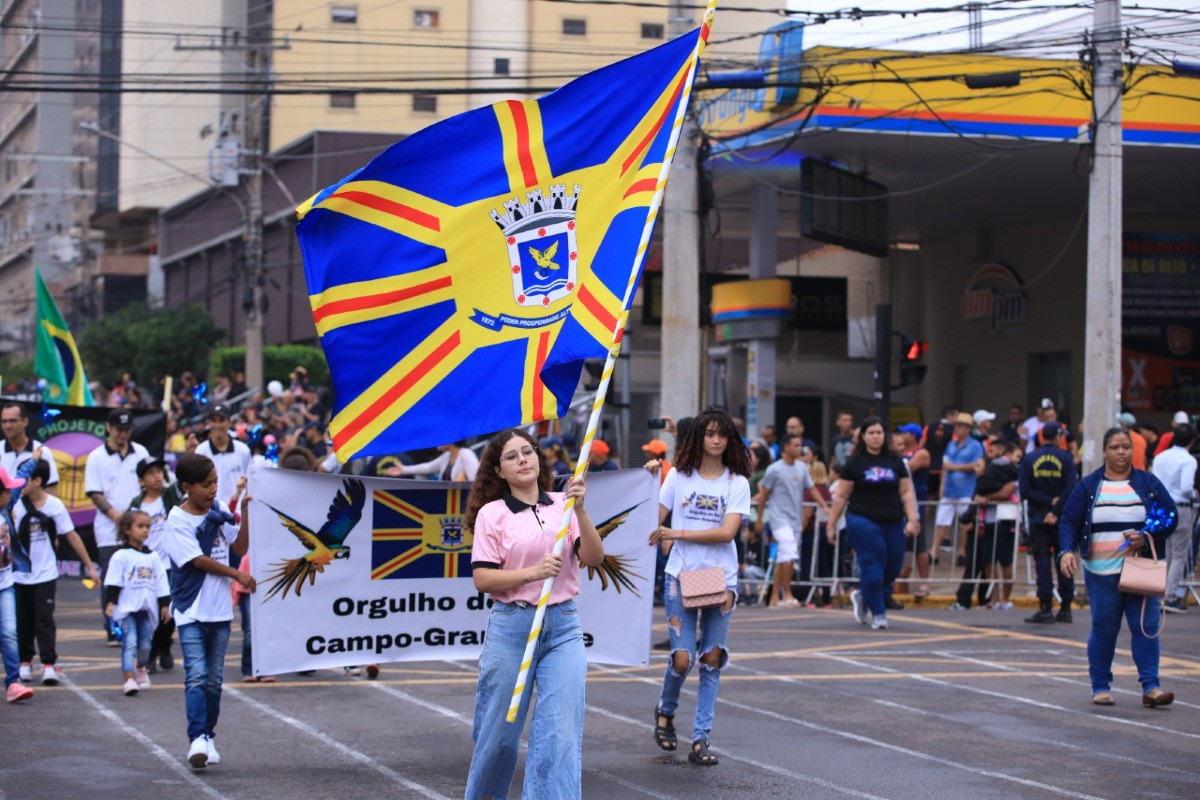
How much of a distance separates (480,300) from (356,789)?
2528mm

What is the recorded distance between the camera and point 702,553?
364 inches

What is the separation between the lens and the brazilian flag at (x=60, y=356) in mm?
23078

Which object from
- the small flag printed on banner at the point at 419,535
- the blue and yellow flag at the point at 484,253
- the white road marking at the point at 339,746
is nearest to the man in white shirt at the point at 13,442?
the white road marking at the point at 339,746

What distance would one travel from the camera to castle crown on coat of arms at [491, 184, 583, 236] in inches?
331

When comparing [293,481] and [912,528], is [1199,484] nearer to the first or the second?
[912,528]

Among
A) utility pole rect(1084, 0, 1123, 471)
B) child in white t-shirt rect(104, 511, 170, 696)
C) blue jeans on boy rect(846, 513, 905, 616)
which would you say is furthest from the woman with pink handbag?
utility pole rect(1084, 0, 1123, 471)

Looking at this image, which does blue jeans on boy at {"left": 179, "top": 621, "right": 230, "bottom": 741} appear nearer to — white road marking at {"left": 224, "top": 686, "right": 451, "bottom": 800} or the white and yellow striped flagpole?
white road marking at {"left": 224, "top": 686, "right": 451, "bottom": 800}

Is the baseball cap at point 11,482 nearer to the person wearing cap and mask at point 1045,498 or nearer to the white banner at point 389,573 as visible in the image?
the white banner at point 389,573

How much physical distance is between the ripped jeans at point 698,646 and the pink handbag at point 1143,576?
3.27 metres

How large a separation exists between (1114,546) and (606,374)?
5.51 meters

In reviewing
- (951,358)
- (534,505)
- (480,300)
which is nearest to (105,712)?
(480,300)

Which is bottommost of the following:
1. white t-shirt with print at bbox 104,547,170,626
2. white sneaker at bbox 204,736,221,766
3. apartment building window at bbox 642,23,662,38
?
white sneaker at bbox 204,736,221,766

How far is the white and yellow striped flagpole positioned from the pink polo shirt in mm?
81

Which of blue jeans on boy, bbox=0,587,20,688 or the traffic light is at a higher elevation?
the traffic light
